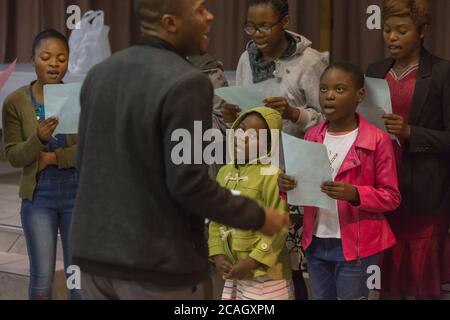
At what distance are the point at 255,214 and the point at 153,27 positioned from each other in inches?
22.4

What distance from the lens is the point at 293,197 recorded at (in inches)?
134

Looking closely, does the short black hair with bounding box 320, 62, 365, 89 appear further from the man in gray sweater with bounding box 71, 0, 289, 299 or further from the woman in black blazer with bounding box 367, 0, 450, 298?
the man in gray sweater with bounding box 71, 0, 289, 299

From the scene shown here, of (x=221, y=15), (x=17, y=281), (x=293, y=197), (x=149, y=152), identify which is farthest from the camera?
(x=221, y=15)

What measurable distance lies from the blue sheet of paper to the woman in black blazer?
486 mm

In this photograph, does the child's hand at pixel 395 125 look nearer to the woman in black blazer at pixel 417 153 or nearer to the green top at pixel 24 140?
the woman in black blazer at pixel 417 153

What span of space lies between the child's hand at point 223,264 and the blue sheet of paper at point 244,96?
1.96ft

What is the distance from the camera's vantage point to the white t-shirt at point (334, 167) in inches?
137

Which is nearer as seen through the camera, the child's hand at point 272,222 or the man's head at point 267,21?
the child's hand at point 272,222

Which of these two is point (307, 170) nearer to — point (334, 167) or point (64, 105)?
point (334, 167)

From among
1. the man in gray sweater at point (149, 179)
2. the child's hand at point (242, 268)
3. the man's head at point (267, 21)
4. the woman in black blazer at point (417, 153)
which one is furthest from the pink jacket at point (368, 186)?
the man in gray sweater at point (149, 179)

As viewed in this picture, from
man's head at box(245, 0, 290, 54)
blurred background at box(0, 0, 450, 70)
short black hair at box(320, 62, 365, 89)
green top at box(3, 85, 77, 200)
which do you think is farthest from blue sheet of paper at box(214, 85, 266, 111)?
blurred background at box(0, 0, 450, 70)

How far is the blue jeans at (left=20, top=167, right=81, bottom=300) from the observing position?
388 centimetres

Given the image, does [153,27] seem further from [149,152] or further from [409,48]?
[409,48]
